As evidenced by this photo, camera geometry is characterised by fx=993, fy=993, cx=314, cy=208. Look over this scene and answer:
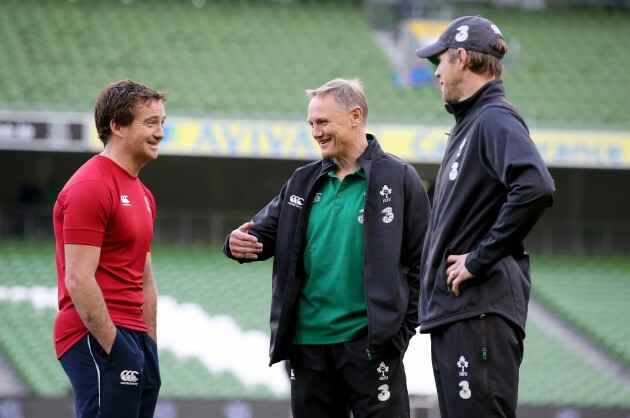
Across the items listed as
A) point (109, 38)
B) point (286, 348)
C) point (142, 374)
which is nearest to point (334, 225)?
point (286, 348)

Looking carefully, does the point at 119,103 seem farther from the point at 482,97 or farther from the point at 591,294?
the point at 591,294

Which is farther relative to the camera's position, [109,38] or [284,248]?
[109,38]

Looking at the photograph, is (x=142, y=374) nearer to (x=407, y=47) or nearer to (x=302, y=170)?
Result: (x=302, y=170)

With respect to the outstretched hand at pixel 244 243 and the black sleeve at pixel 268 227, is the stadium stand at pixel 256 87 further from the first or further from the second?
the outstretched hand at pixel 244 243

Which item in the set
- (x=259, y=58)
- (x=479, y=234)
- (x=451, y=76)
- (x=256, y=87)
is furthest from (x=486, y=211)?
(x=259, y=58)

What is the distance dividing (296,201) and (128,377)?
39.5 inches

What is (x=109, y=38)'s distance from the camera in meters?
19.0

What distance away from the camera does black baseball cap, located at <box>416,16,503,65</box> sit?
12.1ft

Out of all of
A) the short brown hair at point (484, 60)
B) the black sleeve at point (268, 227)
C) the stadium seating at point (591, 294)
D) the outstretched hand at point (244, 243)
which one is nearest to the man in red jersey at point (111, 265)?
the outstretched hand at point (244, 243)

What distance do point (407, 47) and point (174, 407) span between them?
36.2 ft

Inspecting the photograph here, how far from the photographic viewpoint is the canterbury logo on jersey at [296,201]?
420cm

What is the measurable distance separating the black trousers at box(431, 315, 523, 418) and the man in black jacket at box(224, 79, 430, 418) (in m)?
0.42

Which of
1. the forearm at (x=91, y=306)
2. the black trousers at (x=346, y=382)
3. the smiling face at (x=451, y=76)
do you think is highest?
the smiling face at (x=451, y=76)

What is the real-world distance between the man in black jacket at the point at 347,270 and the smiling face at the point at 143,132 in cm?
51
